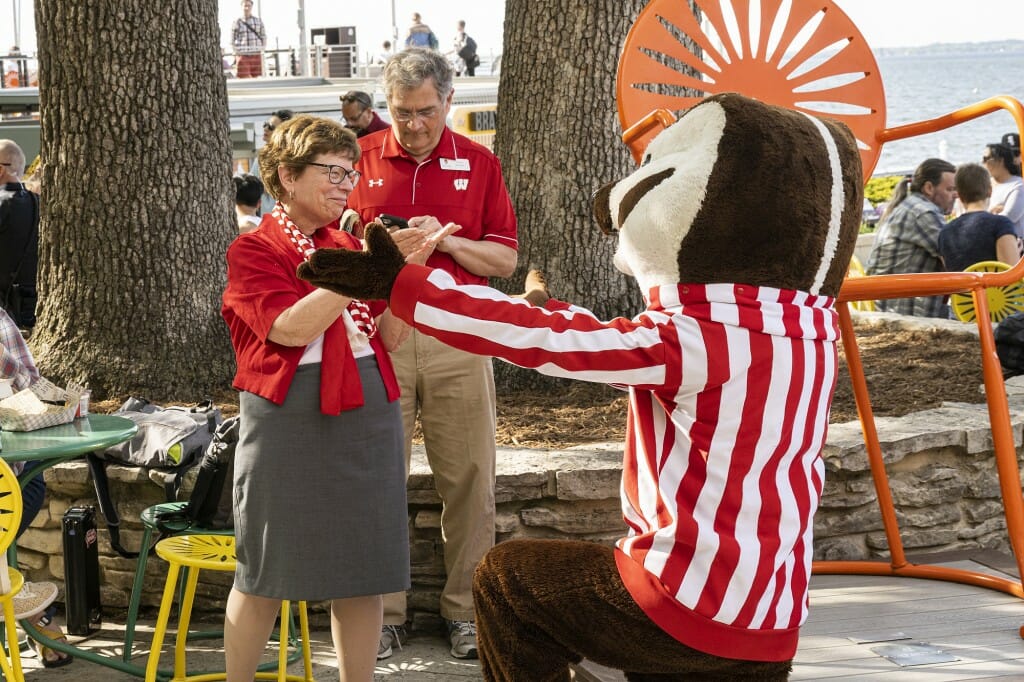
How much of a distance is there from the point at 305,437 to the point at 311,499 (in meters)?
0.16

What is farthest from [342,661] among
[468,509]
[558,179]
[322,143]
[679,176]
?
[558,179]

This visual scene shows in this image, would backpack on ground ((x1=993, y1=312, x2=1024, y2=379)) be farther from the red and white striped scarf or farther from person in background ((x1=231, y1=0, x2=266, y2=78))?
person in background ((x1=231, y1=0, x2=266, y2=78))

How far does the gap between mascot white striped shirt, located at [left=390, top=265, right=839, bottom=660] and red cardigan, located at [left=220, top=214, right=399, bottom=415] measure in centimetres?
79

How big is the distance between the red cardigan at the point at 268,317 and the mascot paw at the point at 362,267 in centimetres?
71

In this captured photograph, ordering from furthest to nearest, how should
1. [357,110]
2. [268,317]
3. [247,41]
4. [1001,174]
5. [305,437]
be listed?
[247,41]
[1001,174]
[357,110]
[305,437]
[268,317]

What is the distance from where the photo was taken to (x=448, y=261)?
3818mm

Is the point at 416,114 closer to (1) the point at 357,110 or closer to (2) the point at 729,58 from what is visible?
(2) the point at 729,58

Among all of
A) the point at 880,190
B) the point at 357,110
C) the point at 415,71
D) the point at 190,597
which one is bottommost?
the point at 190,597

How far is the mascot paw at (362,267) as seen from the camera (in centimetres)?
228

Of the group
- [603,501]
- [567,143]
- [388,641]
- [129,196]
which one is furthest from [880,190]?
[388,641]

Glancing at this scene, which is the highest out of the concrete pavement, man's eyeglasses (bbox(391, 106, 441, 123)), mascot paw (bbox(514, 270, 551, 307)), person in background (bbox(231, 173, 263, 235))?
man's eyeglasses (bbox(391, 106, 441, 123))

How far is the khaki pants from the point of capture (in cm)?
396

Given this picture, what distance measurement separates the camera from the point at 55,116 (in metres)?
5.51

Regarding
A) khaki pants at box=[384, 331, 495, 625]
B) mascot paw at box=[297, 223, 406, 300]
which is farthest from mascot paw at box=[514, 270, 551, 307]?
khaki pants at box=[384, 331, 495, 625]
